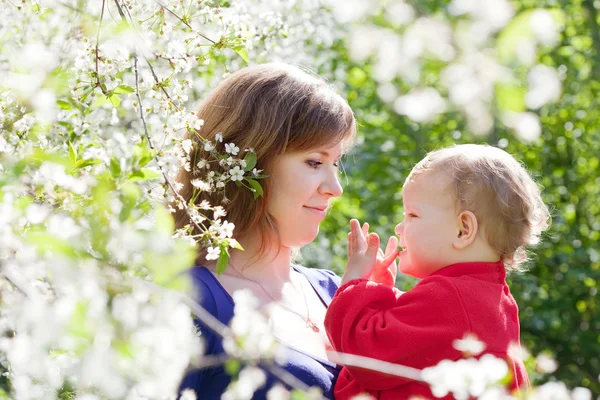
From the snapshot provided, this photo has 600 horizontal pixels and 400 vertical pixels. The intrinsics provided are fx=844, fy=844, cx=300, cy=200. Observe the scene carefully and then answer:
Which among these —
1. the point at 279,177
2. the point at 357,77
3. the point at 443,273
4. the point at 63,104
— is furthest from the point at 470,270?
the point at 357,77

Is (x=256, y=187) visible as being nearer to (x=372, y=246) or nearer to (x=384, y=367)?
(x=372, y=246)

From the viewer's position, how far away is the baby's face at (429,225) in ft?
7.47

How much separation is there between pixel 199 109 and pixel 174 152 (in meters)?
0.42

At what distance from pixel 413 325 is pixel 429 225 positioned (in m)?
0.30

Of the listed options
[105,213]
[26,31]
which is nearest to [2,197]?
[105,213]

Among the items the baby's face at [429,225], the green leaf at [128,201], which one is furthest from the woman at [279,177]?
the green leaf at [128,201]

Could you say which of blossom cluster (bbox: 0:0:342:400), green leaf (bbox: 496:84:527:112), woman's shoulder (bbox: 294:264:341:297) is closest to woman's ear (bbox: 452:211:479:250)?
woman's shoulder (bbox: 294:264:341:297)

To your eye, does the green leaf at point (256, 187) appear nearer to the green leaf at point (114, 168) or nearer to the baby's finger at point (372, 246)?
the baby's finger at point (372, 246)

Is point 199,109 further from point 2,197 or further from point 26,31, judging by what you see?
point 2,197

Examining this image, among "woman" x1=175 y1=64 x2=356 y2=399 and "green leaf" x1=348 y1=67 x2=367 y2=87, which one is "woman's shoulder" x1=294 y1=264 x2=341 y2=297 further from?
"green leaf" x1=348 y1=67 x2=367 y2=87

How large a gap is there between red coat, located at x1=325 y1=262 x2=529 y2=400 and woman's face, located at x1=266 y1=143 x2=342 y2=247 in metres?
0.28

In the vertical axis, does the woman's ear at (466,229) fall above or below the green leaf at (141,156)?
below

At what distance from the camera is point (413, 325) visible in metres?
2.14

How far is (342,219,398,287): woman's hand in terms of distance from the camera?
91.0 inches
